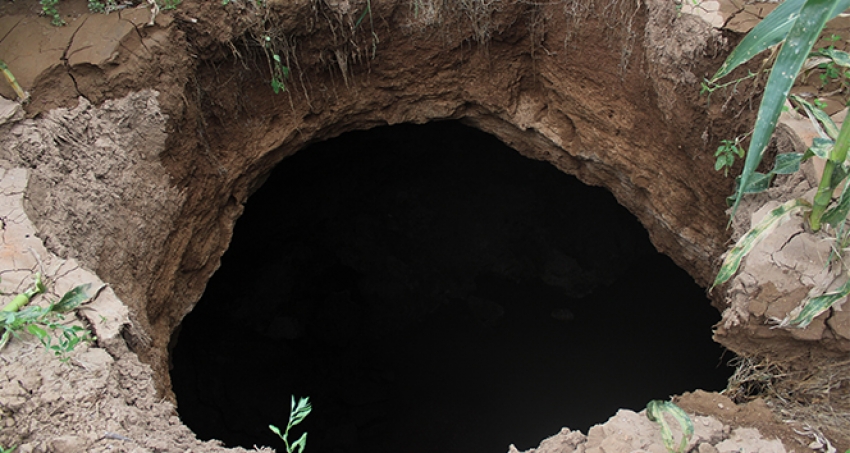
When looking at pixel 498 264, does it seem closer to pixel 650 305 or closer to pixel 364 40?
pixel 650 305

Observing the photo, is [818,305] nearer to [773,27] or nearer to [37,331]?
[773,27]

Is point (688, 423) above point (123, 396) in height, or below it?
below

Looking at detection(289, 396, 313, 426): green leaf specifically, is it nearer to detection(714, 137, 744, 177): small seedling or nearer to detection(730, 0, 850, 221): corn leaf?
detection(730, 0, 850, 221): corn leaf

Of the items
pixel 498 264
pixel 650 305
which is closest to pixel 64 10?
pixel 498 264

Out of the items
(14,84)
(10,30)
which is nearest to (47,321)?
(14,84)

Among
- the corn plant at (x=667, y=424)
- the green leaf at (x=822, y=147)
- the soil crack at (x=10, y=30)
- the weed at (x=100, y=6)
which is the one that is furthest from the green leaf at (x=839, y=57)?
the soil crack at (x=10, y=30)

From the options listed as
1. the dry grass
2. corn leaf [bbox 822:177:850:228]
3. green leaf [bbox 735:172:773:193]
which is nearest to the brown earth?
the dry grass

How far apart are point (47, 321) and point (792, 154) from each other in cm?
300

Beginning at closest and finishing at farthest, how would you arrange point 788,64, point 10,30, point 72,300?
point 788,64 < point 72,300 < point 10,30

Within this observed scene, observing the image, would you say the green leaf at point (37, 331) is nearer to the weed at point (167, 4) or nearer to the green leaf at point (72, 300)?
the green leaf at point (72, 300)

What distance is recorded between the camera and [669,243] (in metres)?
3.77

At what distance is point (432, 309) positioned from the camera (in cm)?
625

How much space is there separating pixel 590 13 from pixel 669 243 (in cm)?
152

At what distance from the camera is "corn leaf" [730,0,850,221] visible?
5.12ft
